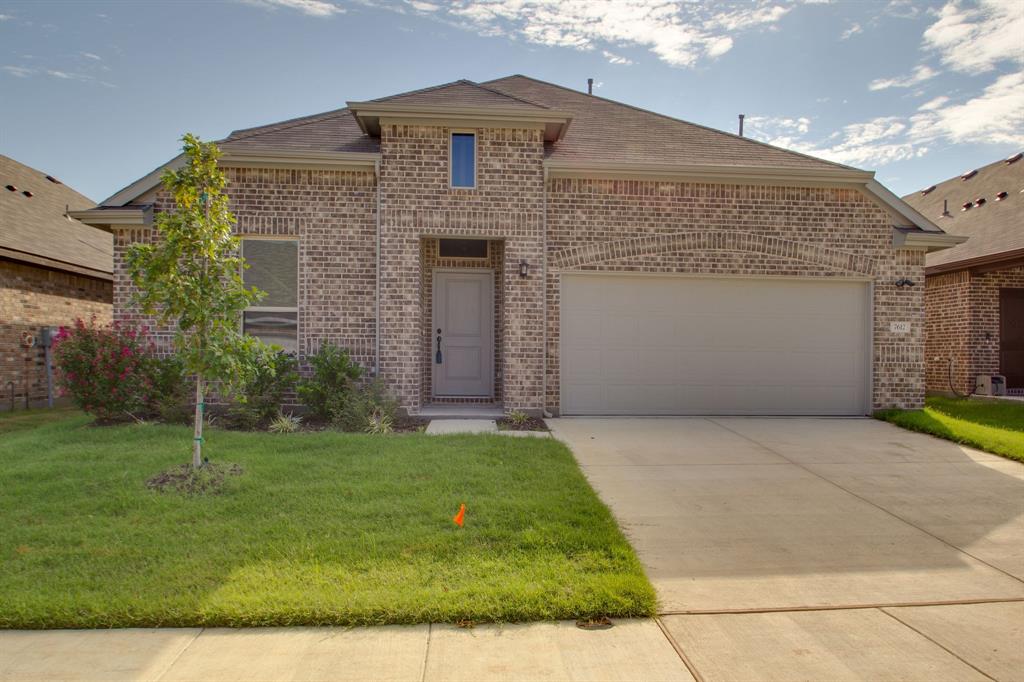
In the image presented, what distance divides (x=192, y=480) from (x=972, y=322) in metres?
15.2

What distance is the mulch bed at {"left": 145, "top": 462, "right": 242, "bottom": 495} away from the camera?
18.7 ft

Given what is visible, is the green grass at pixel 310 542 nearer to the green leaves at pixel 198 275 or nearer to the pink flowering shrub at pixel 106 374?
the green leaves at pixel 198 275

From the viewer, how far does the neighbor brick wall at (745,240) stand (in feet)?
33.6

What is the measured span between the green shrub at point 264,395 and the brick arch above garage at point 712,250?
4442mm

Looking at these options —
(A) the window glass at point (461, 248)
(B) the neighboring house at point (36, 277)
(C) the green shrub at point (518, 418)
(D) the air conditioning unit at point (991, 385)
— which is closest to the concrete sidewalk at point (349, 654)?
(C) the green shrub at point (518, 418)

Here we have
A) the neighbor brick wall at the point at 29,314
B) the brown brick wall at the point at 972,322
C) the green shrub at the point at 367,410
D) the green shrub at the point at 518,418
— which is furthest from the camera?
the brown brick wall at the point at 972,322

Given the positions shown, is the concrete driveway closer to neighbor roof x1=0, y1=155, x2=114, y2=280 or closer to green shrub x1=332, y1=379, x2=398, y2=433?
green shrub x1=332, y1=379, x2=398, y2=433

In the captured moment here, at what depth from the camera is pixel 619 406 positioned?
10.5m

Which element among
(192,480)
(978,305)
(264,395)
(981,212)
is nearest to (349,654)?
(192,480)

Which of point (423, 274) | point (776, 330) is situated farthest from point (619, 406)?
point (423, 274)

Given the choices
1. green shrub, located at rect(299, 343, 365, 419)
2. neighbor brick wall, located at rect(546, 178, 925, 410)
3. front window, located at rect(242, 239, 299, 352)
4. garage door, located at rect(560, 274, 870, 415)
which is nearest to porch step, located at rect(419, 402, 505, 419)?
neighbor brick wall, located at rect(546, 178, 925, 410)

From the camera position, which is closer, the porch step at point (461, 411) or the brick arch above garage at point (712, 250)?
the porch step at point (461, 411)

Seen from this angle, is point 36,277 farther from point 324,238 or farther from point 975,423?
point 975,423

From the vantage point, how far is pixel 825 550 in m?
4.74
